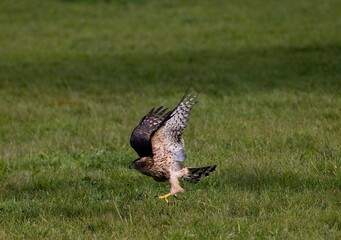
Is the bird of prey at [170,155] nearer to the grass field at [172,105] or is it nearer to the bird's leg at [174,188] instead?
the bird's leg at [174,188]

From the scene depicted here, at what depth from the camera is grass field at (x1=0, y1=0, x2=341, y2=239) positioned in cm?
714

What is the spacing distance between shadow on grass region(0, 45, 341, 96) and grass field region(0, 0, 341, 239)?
1.7 inches

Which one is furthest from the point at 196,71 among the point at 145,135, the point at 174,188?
the point at 174,188

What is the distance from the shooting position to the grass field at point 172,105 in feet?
23.4

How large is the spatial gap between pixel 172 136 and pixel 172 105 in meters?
5.62

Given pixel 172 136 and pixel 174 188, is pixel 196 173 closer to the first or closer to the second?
pixel 174 188

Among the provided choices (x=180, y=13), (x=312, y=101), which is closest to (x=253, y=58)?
(x=312, y=101)

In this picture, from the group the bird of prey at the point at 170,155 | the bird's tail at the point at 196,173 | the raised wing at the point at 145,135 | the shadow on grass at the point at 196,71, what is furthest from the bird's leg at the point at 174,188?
the shadow on grass at the point at 196,71

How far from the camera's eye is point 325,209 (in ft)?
23.3

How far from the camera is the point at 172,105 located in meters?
13.4

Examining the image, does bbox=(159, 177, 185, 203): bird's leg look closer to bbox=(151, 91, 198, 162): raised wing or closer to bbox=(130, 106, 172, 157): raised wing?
bbox=(151, 91, 198, 162): raised wing

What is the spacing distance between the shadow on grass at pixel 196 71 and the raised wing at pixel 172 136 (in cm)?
617

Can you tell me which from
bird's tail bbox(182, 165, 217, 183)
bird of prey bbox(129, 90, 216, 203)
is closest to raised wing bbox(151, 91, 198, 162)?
bird of prey bbox(129, 90, 216, 203)

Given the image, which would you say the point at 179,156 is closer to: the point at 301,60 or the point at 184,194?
the point at 184,194
